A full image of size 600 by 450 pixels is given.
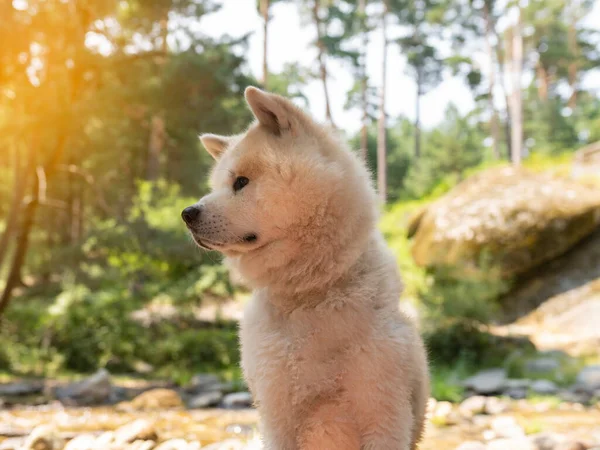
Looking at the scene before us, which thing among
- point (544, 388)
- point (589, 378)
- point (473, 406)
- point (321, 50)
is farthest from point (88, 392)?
point (321, 50)

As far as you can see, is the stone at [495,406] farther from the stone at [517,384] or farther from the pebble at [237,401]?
the pebble at [237,401]

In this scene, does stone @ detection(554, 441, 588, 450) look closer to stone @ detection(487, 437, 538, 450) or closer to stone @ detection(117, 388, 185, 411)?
stone @ detection(487, 437, 538, 450)

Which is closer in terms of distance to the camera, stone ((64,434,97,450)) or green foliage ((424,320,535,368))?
stone ((64,434,97,450))

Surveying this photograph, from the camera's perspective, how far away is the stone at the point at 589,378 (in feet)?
22.0

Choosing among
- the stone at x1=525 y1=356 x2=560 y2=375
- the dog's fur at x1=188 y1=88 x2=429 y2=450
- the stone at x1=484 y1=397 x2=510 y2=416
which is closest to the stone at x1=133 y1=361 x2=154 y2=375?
the stone at x1=484 y1=397 x2=510 y2=416

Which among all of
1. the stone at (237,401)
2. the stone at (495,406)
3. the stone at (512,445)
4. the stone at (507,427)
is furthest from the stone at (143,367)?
the stone at (512,445)

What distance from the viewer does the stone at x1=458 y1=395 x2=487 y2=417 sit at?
579cm

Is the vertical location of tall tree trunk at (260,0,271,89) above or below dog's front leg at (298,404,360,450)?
above

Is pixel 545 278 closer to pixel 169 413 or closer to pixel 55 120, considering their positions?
pixel 169 413

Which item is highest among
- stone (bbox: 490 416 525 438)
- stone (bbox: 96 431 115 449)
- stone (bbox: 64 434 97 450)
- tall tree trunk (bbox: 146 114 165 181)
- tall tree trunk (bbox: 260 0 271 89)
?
tall tree trunk (bbox: 260 0 271 89)

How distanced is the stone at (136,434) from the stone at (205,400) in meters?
1.98

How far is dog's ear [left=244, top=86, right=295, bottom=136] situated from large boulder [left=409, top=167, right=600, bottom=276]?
900 cm

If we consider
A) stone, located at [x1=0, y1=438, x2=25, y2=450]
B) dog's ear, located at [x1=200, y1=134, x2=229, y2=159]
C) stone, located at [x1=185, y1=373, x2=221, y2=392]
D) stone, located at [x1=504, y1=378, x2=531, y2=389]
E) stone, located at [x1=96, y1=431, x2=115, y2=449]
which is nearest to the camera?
dog's ear, located at [x1=200, y1=134, x2=229, y2=159]

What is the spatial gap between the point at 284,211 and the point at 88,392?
5.97 meters
